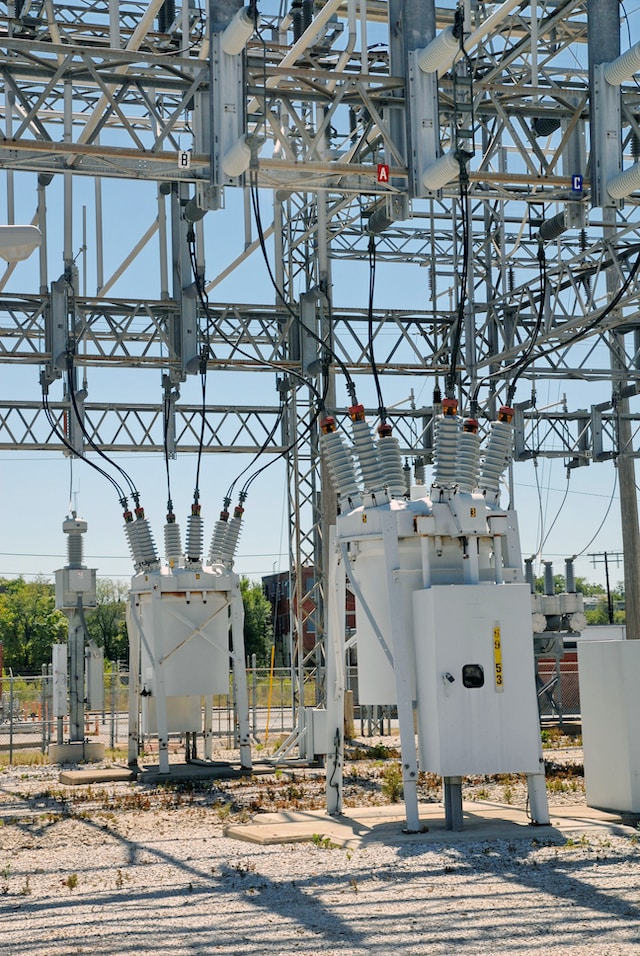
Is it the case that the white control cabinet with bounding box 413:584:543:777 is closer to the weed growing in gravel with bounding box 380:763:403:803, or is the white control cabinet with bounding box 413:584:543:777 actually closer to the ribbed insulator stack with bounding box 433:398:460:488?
the ribbed insulator stack with bounding box 433:398:460:488

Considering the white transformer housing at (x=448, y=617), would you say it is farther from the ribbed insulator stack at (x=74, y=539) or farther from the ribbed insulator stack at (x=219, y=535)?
the ribbed insulator stack at (x=74, y=539)

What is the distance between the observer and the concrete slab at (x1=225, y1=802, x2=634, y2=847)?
36.4 feet

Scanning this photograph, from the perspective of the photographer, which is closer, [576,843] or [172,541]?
[576,843]

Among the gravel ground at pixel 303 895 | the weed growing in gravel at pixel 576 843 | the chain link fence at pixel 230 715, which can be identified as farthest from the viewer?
the chain link fence at pixel 230 715

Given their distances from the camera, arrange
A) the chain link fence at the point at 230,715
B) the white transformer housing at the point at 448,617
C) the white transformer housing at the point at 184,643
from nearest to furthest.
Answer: the white transformer housing at the point at 448,617 → the white transformer housing at the point at 184,643 → the chain link fence at the point at 230,715

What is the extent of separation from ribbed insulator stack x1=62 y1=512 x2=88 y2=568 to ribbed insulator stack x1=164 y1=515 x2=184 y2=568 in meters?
3.27

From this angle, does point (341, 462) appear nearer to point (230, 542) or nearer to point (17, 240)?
point (17, 240)

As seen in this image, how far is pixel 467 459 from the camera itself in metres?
12.0

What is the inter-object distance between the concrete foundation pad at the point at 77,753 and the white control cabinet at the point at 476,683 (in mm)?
11905

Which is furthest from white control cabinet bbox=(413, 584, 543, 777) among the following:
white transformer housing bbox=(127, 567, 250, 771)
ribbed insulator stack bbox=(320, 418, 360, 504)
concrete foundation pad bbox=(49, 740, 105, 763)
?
concrete foundation pad bbox=(49, 740, 105, 763)

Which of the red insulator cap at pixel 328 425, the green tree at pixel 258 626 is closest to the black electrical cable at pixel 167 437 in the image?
the red insulator cap at pixel 328 425

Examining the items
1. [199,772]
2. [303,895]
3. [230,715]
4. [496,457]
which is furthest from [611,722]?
[230,715]

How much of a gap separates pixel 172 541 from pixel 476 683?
9.19m

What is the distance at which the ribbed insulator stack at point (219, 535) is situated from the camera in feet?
64.4
